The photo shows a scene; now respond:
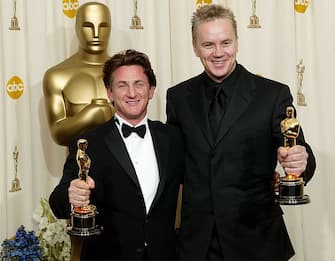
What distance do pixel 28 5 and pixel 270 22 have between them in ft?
3.32

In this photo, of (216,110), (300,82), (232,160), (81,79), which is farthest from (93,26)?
(300,82)

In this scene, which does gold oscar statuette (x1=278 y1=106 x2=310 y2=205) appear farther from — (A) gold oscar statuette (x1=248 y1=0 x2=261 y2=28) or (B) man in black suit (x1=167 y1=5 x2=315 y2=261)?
(A) gold oscar statuette (x1=248 y1=0 x2=261 y2=28)

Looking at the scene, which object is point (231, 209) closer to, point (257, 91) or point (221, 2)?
point (257, 91)

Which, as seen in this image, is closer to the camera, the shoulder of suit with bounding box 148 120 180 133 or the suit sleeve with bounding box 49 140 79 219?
the suit sleeve with bounding box 49 140 79 219

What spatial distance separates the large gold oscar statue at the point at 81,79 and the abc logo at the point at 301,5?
0.86 meters

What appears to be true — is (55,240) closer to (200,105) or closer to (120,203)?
(120,203)

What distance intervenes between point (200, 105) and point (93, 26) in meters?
0.61

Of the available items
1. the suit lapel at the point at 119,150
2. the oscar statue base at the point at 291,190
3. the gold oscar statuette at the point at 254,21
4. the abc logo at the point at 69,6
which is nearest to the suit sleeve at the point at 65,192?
the suit lapel at the point at 119,150

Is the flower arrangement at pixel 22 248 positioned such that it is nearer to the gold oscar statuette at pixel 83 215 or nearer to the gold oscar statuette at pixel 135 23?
the gold oscar statuette at pixel 83 215

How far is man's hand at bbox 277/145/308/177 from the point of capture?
1365 mm

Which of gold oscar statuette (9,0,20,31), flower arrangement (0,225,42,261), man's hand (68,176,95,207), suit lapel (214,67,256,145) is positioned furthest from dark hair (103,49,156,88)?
gold oscar statuette (9,0,20,31)

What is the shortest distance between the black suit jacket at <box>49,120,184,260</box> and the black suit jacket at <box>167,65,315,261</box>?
0.25 ft

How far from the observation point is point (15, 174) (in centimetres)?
246

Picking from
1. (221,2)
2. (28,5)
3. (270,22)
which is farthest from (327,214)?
(28,5)
